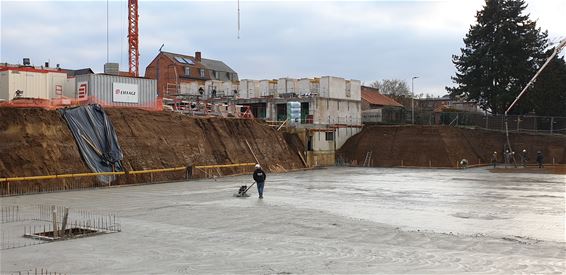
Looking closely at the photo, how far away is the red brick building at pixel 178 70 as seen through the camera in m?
78.8

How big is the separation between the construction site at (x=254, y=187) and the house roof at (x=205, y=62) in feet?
65.5

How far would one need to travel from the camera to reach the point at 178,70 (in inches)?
3130

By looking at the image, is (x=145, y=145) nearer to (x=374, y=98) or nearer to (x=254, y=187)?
(x=254, y=187)

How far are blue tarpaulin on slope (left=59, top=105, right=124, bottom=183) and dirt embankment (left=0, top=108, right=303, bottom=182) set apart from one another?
471mm

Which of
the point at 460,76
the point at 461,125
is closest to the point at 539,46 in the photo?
the point at 460,76

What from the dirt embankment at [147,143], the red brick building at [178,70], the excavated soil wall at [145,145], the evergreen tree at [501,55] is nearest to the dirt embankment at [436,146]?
the evergreen tree at [501,55]

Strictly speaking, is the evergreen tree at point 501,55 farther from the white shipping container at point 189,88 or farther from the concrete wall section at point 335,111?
the white shipping container at point 189,88

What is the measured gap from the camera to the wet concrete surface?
970cm

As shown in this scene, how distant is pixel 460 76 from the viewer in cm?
6303

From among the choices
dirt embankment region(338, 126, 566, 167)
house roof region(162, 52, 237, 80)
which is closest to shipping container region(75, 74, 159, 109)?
dirt embankment region(338, 126, 566, 167)

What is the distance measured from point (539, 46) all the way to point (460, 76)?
30.5 ft

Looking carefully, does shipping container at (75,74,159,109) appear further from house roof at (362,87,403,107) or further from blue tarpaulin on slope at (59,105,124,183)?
house roof at (362,87,403,107)

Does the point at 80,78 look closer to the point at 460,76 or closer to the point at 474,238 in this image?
the point at 474,238

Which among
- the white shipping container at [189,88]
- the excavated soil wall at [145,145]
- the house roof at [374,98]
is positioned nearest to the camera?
the excavated soil wall at [145,145]
